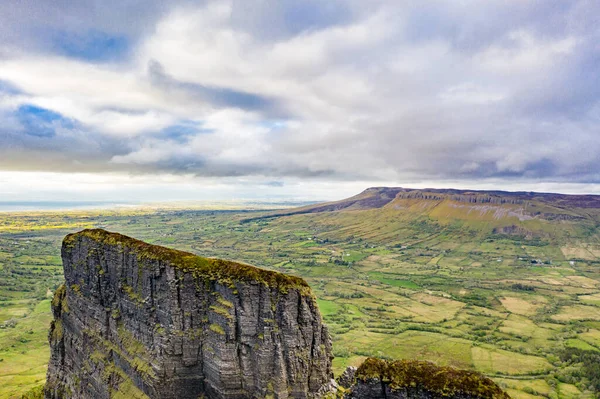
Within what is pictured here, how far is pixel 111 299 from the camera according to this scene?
4284 centimetres

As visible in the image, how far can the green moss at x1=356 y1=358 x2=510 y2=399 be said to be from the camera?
820 inches

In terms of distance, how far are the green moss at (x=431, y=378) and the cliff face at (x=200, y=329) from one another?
29.0 ft

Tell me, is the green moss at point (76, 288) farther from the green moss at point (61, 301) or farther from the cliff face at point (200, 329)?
the cliff face at point (200, 329)

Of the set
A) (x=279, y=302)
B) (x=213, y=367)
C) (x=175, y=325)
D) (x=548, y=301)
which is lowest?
(x=548, y=301)

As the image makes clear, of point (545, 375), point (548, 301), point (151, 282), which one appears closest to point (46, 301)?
point (151, 282)

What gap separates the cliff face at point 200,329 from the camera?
3147cm

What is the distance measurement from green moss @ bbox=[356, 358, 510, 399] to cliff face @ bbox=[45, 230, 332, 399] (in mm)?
8833

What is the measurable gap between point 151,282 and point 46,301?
6965 inches

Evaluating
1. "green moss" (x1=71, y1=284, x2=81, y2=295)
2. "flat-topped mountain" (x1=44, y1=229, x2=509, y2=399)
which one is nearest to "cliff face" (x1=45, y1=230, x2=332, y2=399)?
"flat-topped mountain" (x1=44, y1=229, x2=509, y2=399)

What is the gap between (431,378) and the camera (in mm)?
22203

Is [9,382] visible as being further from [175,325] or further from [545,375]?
[545,375]

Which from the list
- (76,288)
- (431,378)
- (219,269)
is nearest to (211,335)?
(219,269)

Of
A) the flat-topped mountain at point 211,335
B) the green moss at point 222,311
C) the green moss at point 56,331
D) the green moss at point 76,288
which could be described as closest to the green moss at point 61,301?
the green moss at point 56,331

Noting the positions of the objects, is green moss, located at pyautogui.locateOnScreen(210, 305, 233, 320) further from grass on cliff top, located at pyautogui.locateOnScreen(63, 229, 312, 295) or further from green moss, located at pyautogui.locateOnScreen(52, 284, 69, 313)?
green moss, located at pyautogui.locateOnScreen(52, 284, 69, 313)
